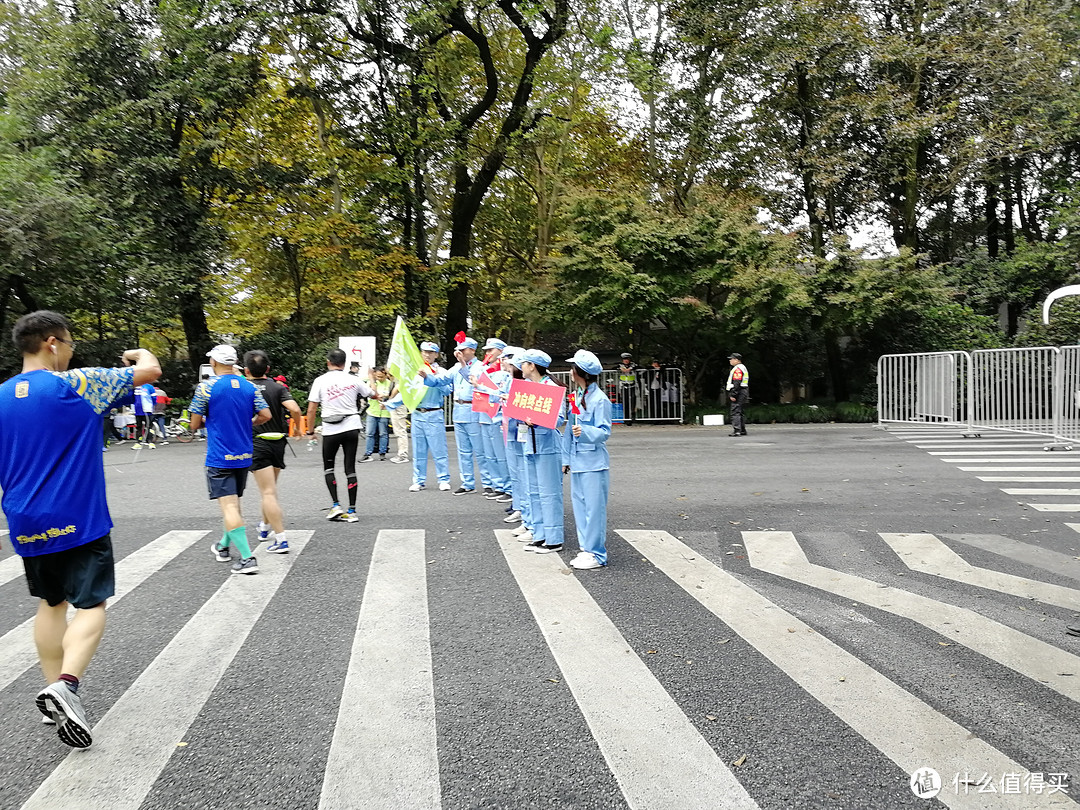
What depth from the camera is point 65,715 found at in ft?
11.6

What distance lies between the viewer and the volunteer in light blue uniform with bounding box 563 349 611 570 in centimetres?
686

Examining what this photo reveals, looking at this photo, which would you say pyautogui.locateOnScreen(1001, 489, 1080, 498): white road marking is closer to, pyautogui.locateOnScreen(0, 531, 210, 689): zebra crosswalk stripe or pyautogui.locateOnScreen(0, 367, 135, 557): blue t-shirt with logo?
pyautogui.locateOnScreen(0, 531, 210, 689): zebra crosswalk stripe

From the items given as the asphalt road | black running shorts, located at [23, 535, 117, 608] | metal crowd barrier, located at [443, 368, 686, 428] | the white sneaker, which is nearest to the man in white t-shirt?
the asphalt road

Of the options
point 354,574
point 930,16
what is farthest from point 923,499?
point 930,16

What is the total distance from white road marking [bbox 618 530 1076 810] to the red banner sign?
1.86 metres

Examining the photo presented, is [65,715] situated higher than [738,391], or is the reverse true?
[738,391]

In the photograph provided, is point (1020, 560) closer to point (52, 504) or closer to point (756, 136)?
point (52, 504)

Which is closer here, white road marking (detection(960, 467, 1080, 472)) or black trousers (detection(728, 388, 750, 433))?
white road marking (detection(960, 467, 1080, 472))

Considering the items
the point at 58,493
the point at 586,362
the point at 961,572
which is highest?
the point at 586,362

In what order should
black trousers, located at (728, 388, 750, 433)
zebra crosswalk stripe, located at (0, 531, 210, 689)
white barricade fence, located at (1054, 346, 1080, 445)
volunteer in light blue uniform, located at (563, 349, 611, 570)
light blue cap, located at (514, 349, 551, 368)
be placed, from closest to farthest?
1. zebra crosswalk stripe, located at (0, 531, 210, 689)
2. volunteer in light blue uniform, located at (563, 349, 611, 570)
3. light blue cap, located at (514, 349, 551, 368)
4. white barricade fence, located at (1054, 346, 1080, 445)
5. black trousers, located at (728, 388, 750, 433)

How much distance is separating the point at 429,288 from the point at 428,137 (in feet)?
16.0

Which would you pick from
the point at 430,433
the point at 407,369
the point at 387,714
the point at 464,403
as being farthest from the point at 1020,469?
the point at 387,714

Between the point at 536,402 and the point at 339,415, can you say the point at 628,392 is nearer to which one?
the point at 339,415

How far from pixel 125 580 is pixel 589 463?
Answer: 156 inches
